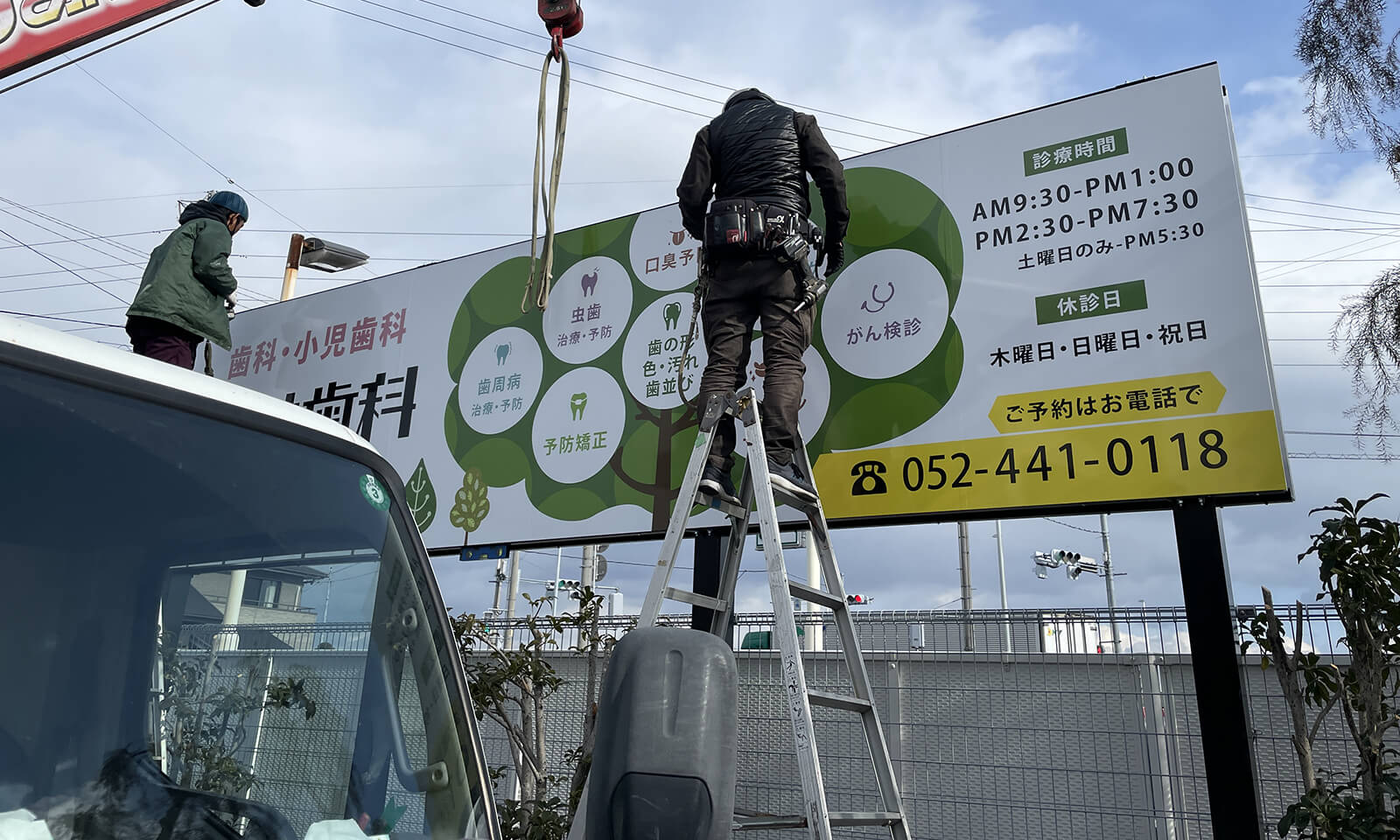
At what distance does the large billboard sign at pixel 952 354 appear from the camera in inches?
156

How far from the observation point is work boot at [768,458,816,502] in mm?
3320

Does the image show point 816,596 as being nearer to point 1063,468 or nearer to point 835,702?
point 835,702

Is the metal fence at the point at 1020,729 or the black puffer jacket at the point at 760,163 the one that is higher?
the black puffer jacket at the point at 760,163

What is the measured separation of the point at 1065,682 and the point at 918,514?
954mm

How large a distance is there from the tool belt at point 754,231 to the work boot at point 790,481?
2.66 feet

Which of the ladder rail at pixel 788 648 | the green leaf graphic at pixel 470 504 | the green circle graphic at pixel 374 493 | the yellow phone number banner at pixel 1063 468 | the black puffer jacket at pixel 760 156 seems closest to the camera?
the green circle graphic at pixel 374 493

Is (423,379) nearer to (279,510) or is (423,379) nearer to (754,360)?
(754,360)

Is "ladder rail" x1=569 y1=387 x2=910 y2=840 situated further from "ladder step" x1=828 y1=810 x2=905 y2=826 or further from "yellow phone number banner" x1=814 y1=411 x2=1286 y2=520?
→ "yellow phone number banner" x1=814 y1=411 x2=1286 y2=520

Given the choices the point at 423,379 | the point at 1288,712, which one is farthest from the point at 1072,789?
the point at 423,379

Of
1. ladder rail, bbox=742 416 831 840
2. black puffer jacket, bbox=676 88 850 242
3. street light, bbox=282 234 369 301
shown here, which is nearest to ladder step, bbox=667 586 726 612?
ladder rail, bbox=742 416 831 840

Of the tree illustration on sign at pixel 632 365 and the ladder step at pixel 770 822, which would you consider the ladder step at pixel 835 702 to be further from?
the tree illustration on sign at pixel 632 365

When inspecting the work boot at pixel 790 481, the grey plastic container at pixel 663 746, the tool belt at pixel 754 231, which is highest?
the tool belt at pixel 754 231

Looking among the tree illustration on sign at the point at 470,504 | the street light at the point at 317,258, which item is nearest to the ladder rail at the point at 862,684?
the tree illustration on sign at the point at 470,504

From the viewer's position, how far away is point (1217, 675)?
12.0 feet
